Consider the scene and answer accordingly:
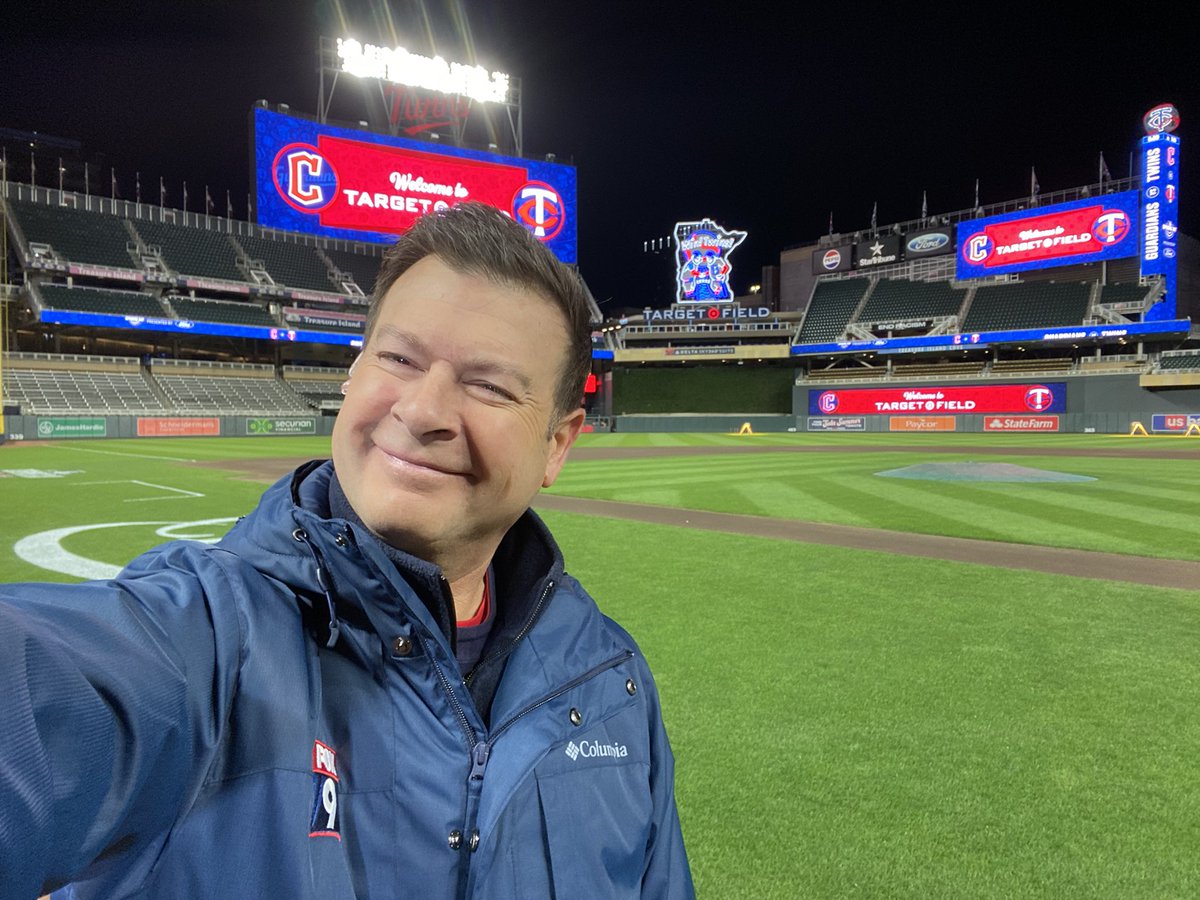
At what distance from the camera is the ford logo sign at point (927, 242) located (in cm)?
6041

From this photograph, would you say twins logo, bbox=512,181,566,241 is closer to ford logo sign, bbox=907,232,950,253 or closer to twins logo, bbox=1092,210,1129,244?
ford logo sign, bbox=907,232,950,253

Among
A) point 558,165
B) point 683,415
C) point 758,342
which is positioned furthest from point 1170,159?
point 558,165

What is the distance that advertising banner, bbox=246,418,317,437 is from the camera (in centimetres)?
4378

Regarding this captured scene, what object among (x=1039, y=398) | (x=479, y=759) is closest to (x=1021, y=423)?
(x=1039, y=398)

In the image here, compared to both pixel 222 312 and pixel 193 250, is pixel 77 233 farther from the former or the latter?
pixel 222 312

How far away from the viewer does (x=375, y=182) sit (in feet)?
157

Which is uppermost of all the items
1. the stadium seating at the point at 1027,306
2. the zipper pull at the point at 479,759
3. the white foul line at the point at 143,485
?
the stadium seating at the point at 1027,306

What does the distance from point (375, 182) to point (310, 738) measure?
5253 centimetres

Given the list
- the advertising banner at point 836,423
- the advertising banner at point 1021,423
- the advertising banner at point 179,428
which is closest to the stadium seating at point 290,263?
the advertising banner at point 179,428

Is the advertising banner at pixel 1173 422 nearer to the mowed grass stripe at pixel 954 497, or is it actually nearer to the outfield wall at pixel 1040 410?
the outfield wall at pixel 1040 410

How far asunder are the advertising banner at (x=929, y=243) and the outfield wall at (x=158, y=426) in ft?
166

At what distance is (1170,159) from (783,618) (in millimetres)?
59244

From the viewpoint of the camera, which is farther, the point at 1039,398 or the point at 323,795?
the point at 1039,398

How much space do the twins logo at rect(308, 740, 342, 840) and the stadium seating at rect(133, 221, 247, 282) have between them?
59.0m
